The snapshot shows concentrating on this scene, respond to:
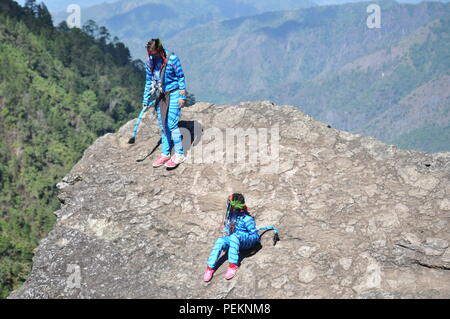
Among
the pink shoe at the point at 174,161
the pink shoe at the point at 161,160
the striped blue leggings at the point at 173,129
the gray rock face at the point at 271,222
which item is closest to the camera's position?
the gray rock face at the point at 271,222

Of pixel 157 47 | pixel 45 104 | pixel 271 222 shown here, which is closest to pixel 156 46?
pixel 157 47

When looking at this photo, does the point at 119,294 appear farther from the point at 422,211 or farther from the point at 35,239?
the point at 35,239

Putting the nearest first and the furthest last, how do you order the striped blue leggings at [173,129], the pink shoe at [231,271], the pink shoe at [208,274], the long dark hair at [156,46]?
the pink shoe at [231,271] < the pink shoe at [208,274] < the long dark hair at [156,46] < the striped blue leggings at [173,129]

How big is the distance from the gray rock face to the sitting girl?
0.86 feet

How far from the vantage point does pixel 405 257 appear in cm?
1009

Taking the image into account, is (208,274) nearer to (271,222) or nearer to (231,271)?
(231,271)

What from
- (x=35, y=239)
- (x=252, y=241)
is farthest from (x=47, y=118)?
(x=252, y=241)

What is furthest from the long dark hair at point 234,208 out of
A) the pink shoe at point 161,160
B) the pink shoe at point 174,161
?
the pink shoe at point 161,160

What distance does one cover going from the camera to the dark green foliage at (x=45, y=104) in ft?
234

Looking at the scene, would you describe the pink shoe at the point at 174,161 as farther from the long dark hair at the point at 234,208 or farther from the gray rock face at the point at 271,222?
the long dark hair at the point at 234,208

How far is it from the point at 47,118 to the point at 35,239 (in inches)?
1226

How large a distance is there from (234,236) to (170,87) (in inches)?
179

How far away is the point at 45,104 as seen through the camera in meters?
87.6

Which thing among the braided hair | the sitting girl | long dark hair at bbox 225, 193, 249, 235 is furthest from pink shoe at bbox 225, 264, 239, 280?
the braided hair
